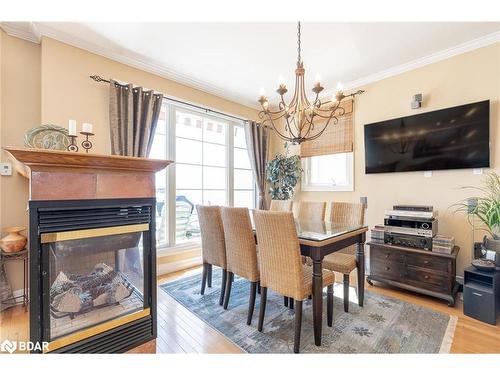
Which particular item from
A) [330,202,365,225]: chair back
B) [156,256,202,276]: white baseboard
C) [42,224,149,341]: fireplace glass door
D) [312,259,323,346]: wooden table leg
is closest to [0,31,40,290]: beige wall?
[156,256,202,276]: white baseboard

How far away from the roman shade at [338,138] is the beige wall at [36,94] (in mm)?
3254

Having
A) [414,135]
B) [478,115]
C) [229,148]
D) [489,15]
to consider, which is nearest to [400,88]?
[414,135]

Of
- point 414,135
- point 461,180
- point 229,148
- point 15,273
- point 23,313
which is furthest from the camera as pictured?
point 229,148

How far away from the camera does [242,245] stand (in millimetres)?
2074

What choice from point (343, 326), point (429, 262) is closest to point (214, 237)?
point (343, 326)

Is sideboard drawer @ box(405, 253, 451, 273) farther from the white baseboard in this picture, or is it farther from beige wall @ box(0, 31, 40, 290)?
beige wall @ box(0, 31, 40, 290)

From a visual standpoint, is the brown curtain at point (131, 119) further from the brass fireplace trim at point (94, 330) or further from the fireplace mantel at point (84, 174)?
the brass fireplace trim at point (94, 330)

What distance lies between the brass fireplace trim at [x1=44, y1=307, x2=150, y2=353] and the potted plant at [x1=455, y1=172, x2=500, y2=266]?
9.90 feet

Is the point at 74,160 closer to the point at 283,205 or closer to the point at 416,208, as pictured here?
the point at 283,205

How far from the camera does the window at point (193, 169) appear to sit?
339 cm

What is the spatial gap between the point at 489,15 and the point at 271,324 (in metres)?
2.49

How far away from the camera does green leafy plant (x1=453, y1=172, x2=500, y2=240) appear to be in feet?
6.83
